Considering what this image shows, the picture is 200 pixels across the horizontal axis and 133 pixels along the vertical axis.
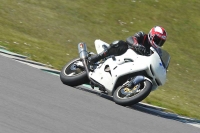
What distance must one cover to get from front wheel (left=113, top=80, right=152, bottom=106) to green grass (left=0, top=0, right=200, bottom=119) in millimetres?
2573

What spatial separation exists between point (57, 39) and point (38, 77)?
921 centimetres

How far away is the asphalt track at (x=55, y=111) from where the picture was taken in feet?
19.1

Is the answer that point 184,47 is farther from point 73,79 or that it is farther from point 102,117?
point 102,117

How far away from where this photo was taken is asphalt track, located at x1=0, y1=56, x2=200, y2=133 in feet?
19.1

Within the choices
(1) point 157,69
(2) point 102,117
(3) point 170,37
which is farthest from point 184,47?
(2) point 102,117

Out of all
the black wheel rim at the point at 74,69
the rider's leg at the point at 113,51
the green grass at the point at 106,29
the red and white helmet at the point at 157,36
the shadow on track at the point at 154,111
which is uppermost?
the red and white helmet at the point at 157,36

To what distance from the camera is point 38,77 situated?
9.31 meters

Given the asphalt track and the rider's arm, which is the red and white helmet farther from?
the asphalt track

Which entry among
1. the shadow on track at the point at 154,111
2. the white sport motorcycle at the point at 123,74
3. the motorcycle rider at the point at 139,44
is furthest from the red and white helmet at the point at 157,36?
the shadow on track at the point at 154,111

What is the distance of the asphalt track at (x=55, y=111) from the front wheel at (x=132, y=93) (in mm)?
148

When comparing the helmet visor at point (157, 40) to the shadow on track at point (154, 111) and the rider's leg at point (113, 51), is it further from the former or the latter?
the shadow on track at point (154, 111)

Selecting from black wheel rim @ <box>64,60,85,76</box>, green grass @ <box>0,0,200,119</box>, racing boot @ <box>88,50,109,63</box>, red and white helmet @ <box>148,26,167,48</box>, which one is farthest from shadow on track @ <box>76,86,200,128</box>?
green grass @ <box>0,0,200,119</box>

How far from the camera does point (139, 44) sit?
975 cm

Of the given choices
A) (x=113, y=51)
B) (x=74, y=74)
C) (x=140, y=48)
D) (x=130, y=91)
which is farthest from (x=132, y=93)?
(x=74, y=74)
